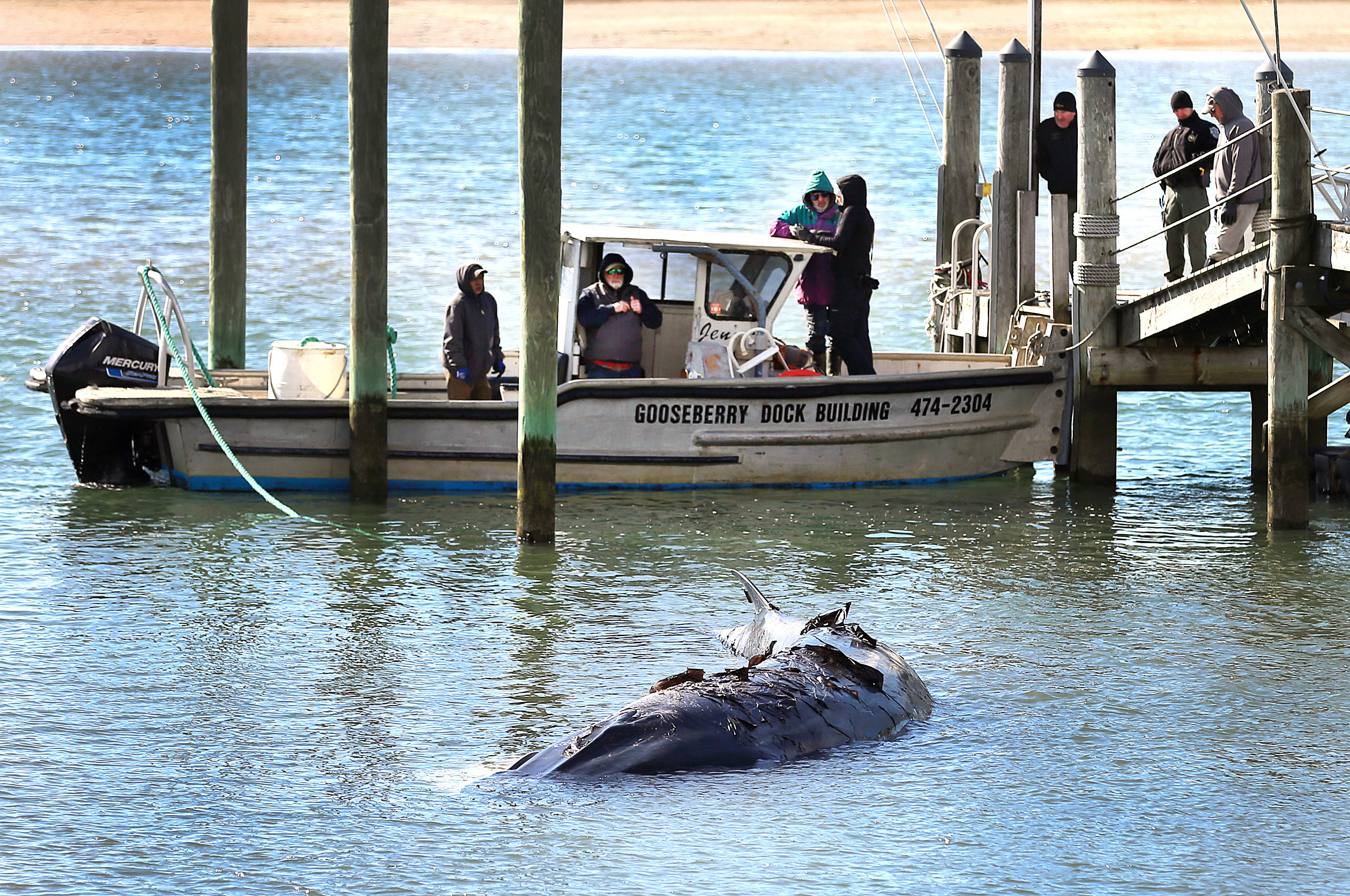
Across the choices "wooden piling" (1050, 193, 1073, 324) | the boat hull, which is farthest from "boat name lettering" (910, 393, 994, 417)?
"wooden piling" (1050, 193, 1073, 324)

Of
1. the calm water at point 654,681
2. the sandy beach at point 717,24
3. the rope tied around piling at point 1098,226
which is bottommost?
the calm water at point 654,681

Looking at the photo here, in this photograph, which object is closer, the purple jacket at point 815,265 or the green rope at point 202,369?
the green rope at point 202,369

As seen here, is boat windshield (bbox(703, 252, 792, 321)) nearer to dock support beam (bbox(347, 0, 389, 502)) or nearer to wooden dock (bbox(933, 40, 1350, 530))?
wooden dock (bbox(933, 40, 1350, 530))

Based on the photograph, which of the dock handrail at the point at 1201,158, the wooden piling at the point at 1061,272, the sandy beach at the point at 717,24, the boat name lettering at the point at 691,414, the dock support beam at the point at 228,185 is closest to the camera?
the dock handrail at the point at 1201,158

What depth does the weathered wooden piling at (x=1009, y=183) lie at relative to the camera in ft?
49.9

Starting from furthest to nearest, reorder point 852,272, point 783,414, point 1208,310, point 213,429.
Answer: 1. point 852,272
2. point 783,414
3. point 213,429
4. point 1208,310

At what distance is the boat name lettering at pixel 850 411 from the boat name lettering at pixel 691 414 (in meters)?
0.55

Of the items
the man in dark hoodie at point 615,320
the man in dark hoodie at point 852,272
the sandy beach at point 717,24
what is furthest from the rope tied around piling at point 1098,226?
the sandy beach at point 717,24

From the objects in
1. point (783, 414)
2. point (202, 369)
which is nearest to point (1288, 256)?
point (783, 414)

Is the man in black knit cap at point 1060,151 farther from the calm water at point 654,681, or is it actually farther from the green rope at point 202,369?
the green rope at point 202,369

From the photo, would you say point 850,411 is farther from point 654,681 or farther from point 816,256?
point 654,681

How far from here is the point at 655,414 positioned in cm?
1383

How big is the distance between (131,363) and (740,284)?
4587mm

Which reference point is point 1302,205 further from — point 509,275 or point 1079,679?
point 509,275
